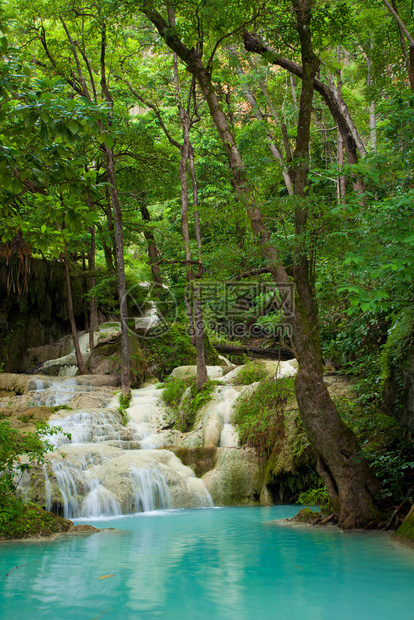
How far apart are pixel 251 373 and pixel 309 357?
22.4 ft

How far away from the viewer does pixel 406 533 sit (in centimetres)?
558

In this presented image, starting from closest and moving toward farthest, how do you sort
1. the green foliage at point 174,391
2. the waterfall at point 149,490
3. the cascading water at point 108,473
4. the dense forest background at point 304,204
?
the dense forest background at point 304,204 < the cascading water at point 108,473 < the waterfall at point 149,490 < the green foliage at point 174,391

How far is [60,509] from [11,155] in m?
6.43

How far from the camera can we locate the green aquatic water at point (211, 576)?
3.88m

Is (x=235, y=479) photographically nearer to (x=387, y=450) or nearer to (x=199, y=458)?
(x=199, y=458)

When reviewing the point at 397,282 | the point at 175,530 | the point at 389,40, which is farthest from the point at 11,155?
the point at 389,40

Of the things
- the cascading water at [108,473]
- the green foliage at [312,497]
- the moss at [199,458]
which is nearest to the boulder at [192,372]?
the cascading water at [108,473]

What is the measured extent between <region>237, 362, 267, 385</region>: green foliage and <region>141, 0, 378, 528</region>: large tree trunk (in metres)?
6.41

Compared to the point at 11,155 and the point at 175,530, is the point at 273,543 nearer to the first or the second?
the point at 175,530

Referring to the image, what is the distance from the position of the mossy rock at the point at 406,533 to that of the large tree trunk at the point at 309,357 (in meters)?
0.60

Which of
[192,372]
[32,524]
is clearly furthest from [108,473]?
[192,372]

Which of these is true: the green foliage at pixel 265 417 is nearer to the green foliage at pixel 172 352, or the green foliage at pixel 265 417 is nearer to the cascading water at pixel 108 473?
the cascading water at pixel 108 473

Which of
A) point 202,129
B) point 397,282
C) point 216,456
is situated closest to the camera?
point 397,282

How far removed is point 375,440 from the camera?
24.7 feet
